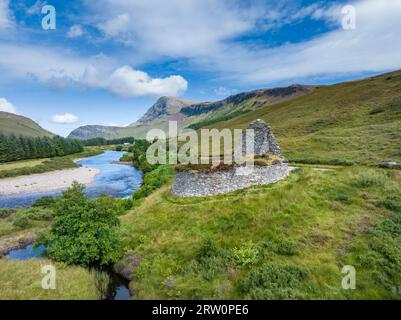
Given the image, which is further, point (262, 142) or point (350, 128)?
point (350, 128)

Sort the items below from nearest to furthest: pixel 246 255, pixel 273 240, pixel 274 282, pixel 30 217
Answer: pixel 274 282
pixel 246 255
pixel 273 240
pixel 30 217

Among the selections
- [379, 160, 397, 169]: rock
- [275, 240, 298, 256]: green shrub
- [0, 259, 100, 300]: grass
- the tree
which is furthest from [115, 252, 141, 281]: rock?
[379, 160, 397, 169]: rock

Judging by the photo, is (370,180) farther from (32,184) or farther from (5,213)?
(32,184)

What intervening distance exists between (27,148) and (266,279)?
131788mm

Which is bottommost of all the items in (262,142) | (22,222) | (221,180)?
(22,222)

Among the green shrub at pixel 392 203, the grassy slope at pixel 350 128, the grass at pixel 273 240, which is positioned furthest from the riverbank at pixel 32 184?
the green shrub at pixel 392 203

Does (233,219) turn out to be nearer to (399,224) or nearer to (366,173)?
(399,224)

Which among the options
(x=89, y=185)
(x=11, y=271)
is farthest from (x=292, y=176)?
(x=89, y=185)

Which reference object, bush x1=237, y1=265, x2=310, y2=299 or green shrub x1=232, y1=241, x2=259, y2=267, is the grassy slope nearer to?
green shrub x1=232, y1=241, x2=259, y2=267

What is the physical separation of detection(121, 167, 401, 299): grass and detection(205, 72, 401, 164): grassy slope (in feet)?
76.7

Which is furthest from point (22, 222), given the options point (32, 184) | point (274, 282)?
point (32, 184)

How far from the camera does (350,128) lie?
70.8m

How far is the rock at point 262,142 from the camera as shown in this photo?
27484mm

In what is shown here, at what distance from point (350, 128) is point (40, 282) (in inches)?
3047
